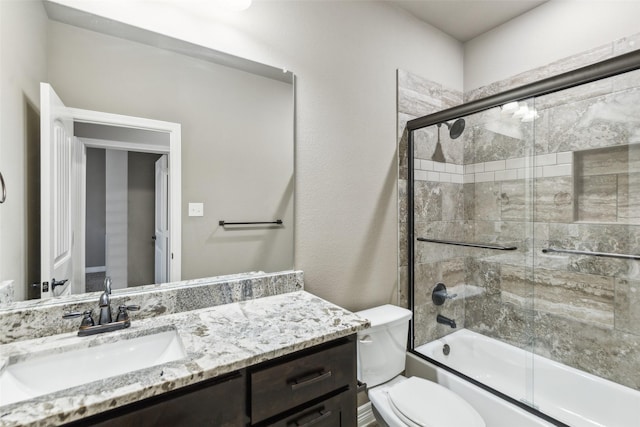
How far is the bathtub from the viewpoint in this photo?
1604 millimetres

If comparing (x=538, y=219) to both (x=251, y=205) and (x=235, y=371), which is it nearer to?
(x=251, y=205)

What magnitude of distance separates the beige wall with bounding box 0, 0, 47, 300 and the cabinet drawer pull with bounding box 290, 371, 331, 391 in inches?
38.2

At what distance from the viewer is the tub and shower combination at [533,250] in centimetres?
165

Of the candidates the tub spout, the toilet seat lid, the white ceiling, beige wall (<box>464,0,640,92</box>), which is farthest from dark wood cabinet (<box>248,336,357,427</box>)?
beige wall (<box>464,0,640,92</box>)

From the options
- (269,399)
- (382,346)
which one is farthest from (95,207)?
(382,346)

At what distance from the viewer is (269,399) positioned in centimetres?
90

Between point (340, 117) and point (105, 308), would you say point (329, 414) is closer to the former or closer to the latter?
point (105, 308)

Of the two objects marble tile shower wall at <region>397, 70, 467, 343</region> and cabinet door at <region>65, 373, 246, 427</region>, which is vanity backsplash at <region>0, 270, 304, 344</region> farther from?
marble tile shower wall at <region>397, 70, 467, 343</region>

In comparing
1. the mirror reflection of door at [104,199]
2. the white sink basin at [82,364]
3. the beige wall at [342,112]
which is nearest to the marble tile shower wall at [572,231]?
the beige wall at [342,112]

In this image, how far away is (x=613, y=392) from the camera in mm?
1635

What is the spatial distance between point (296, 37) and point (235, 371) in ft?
5.21

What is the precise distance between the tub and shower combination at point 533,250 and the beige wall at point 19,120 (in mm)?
1908

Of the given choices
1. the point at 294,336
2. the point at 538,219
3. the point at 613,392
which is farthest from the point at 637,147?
the point at 294,336

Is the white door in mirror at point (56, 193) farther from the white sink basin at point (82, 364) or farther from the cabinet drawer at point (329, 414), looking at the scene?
the cabinet drawer at point (329, 414)
